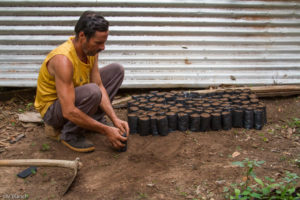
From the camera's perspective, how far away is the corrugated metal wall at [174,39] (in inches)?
176

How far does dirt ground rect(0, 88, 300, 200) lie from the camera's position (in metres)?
2.46

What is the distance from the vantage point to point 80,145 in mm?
3131

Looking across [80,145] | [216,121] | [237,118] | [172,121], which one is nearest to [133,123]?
[172,121]

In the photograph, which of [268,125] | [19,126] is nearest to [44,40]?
[19,126]

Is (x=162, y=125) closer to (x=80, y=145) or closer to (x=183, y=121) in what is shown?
(x=183, y=121)

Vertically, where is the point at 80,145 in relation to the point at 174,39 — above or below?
below

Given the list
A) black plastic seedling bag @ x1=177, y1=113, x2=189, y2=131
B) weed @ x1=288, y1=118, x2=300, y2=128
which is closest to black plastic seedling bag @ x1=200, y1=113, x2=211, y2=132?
black plastic seedling bag @ x1=177, y1=113, x2=189, y2=131

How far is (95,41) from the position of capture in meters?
2.75

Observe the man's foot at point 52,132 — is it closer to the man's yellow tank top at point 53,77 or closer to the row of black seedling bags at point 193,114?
the man's yellow tank top at point 53,77

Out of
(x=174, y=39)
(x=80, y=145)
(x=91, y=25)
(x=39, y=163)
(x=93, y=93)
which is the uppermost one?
(x=91, y=25)

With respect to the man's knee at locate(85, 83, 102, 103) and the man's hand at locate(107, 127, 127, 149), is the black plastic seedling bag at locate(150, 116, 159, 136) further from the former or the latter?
the man's knee at locate(85, 83, 102, 103)

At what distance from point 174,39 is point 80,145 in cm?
246

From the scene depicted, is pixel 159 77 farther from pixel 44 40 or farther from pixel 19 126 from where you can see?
pixel 19 126

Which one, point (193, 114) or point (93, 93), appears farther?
point (193, 114)
